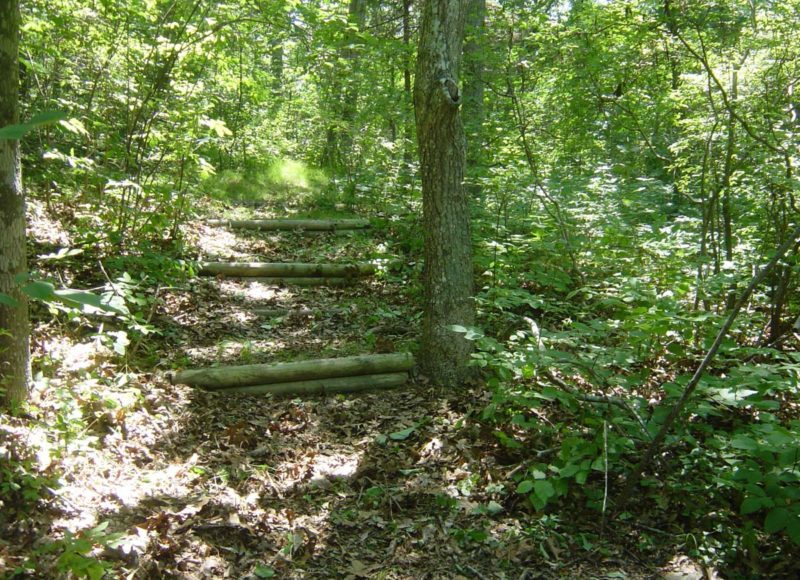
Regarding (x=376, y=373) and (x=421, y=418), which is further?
(x=376, y=373)

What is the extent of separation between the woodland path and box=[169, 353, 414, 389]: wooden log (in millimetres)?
143

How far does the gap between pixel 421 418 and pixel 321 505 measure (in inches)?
50.4

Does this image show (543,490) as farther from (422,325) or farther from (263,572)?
(422,325)

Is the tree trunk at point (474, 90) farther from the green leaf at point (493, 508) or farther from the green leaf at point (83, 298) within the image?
the green leaf at point (83, 298)

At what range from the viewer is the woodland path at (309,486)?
10.4ft

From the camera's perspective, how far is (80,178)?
630 cm

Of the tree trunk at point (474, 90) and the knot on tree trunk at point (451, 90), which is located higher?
the tree trunk at point (474, 90)

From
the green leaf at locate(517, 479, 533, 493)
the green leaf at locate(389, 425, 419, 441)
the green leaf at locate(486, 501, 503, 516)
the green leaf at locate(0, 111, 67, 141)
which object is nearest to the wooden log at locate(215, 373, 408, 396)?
the green leaf at locate(389, 425, 419, 441)

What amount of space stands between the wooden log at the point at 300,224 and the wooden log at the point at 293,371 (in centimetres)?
426

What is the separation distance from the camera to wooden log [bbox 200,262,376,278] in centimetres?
709

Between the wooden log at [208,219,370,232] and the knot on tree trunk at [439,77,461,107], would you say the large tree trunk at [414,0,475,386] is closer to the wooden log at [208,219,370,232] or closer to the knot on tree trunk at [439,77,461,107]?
the knot on tree trunk at [439,77,461,107]

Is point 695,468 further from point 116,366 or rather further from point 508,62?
point 508,62

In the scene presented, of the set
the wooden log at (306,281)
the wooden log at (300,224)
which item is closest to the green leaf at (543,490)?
the wooden log at (306,281)

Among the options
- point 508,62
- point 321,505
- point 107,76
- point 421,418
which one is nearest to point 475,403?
point 421,418
